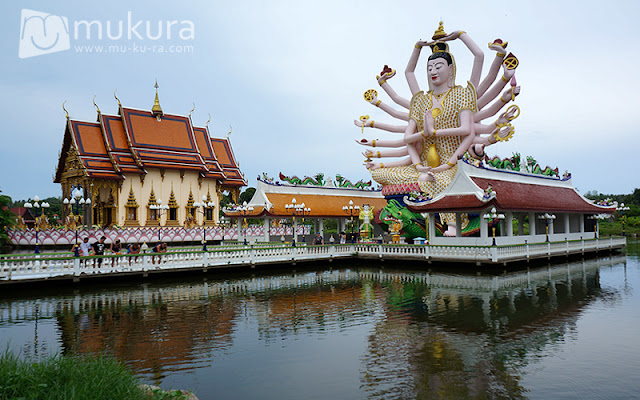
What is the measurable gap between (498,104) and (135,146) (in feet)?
98.7

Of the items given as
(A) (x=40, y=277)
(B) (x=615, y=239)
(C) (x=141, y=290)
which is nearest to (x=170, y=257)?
(C) (x=141, y=290)

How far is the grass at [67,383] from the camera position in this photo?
530 cm

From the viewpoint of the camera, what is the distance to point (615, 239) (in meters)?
36.2

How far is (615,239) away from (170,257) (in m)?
33.8

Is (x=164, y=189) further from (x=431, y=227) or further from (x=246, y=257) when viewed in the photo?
(x=431, y=227)

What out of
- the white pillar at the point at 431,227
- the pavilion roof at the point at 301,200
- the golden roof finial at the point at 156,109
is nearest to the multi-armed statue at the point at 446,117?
the white pillar at the point at 431,227

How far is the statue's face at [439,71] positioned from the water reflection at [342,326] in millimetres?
17323

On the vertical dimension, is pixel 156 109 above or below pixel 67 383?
above

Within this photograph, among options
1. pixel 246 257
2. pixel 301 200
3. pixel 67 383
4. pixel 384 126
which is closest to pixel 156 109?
pixel 301 200

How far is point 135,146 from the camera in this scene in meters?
40.7

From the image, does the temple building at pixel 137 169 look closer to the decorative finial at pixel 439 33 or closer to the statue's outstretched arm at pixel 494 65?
the decorative finial at pixel 439 33

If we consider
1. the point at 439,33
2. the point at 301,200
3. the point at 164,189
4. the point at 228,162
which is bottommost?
the point at 301,200

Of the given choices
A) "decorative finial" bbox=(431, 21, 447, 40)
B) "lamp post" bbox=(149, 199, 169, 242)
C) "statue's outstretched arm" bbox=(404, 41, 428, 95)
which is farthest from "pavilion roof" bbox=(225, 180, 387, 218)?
"decorative finial" bbox=(431, 21, 447, 40)

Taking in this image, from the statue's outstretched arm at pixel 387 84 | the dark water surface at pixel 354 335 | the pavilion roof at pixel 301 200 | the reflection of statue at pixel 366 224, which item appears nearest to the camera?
the dark water surface at pixel 354 335
